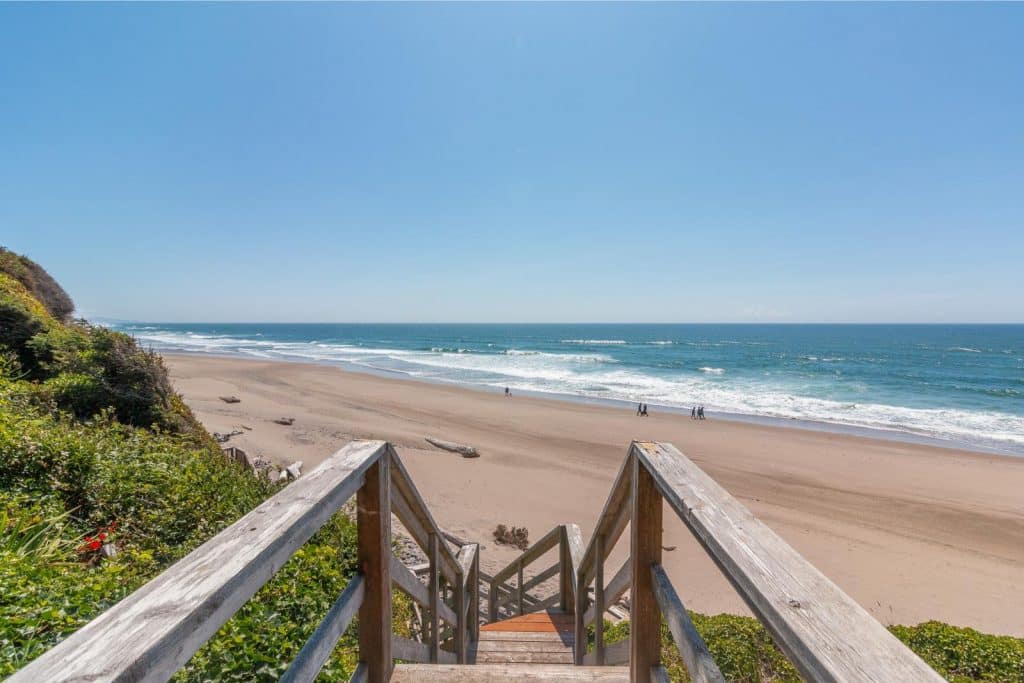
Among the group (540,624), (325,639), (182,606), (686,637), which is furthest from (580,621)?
(182,606)

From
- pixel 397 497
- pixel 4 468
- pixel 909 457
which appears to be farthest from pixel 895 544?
pixel 4 468

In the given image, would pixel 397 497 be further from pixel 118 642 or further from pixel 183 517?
pixel 183 517

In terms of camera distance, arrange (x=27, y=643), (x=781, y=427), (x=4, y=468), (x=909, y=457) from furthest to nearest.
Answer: (x=781, y=427) < (x=909, y=457) < (x=4, y=468) < (x=27, y=643)

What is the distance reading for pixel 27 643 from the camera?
1.94 metres

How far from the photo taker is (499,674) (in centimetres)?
223

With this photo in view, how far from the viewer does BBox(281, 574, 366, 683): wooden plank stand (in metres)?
1.18

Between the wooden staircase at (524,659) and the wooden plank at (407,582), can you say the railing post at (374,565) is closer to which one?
the wooden plank at (407,582)

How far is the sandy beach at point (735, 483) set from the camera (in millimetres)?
8305

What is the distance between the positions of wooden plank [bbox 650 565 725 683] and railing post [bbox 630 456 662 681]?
0.07 m

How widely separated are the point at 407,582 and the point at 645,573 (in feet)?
3.62

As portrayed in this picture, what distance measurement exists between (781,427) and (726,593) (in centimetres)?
1556

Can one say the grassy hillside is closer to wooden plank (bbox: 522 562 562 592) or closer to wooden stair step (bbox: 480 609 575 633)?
wooden stair step (bbox: 480 609 575 633)

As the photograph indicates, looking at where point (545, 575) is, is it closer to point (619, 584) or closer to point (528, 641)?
point (528, 641)

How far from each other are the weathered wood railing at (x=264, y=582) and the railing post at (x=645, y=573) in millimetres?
958
